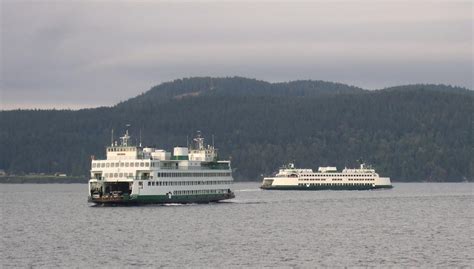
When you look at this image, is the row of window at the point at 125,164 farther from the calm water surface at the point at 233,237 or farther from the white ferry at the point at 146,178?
the calm water surface at the point at 233,237

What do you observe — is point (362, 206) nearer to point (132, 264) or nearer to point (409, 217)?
point (409, 217)

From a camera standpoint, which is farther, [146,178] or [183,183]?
[183,183]

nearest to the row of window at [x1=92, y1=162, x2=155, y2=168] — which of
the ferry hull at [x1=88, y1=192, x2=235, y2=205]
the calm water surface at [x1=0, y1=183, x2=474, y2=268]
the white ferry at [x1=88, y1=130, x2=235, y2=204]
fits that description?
the white ferry at [x1=88, y1=130, x2=235, y2=204]

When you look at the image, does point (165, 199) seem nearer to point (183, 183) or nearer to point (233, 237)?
Answer: point (183, 183)

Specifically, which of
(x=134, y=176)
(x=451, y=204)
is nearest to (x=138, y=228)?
(x=134, y=176)

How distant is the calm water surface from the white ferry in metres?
2.28

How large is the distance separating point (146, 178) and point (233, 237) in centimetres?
4380

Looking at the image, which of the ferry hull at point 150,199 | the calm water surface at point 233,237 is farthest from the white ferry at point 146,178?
the calm water surface at point 233,237

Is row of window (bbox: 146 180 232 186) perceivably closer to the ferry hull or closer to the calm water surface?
the ferry hull

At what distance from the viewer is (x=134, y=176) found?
157500 millimetres

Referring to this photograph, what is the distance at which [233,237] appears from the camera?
381 feet

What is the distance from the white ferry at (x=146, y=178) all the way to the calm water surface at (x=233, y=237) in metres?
2.28

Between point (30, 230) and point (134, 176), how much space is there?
32092mm

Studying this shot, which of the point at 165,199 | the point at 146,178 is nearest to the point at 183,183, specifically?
the point at 165,199
